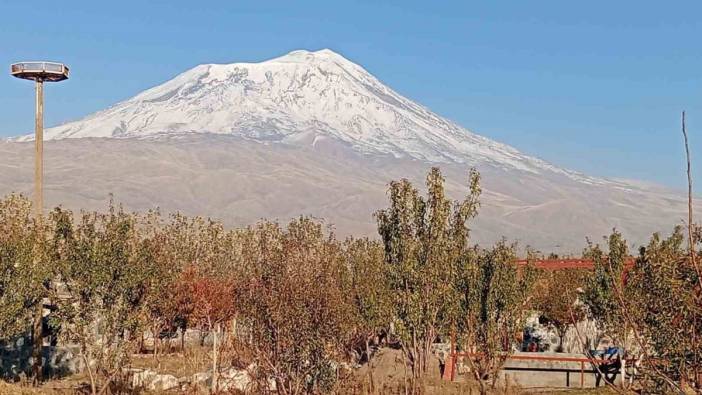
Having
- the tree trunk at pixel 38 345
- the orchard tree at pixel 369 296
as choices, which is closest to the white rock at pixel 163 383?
the tree trunk at pixel 38 345

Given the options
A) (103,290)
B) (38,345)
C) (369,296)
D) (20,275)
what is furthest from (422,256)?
(38,345)

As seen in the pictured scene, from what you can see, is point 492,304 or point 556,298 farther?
point 556,298

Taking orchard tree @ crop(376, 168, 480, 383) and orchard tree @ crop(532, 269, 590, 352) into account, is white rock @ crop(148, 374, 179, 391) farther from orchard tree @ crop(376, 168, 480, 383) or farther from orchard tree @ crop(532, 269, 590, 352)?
orchard tree @ crop(532, 269, 590, 352)

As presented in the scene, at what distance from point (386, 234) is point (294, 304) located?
4.46 m

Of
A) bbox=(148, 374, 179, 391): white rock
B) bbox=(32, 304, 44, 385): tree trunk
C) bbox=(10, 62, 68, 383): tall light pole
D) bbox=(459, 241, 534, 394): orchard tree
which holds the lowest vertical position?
bbox=(148, 374, 179, 391): white rock

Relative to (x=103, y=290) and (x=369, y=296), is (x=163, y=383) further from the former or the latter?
(x=369, y=296)

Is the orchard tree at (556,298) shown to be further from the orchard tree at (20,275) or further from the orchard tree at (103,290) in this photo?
the orchard tree at (20,275)

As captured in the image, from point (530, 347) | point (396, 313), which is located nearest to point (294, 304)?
point (396, 313)

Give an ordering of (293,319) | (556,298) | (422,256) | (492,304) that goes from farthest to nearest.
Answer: (556,298), (492,304), (422,256), (293,319)

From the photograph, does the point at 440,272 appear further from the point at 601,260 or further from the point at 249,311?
the point at 601,260

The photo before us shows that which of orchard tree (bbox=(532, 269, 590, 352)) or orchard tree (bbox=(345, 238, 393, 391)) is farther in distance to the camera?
orchard tree (bbox=(532, 269, 590, 352))

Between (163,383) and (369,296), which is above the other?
(369,296)

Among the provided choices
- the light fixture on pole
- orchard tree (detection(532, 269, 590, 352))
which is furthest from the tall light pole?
orchard tree (detection(532, 269, 590, 352))

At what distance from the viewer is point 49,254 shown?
25.5m
